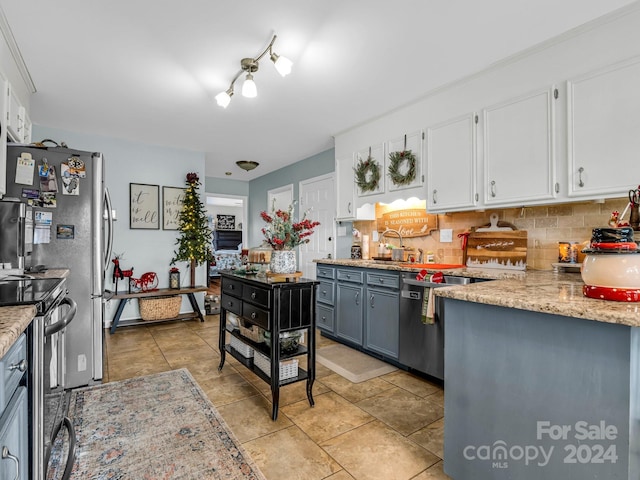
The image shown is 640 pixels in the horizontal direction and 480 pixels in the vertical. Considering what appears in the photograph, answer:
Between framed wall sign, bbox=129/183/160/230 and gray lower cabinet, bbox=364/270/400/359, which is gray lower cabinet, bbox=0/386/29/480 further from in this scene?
framed wall sign, bbox=129/183/160/230

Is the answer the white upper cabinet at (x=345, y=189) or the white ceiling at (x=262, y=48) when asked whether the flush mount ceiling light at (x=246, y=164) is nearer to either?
the white ceiling at (x=262, y=48)

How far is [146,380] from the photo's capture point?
283 cm

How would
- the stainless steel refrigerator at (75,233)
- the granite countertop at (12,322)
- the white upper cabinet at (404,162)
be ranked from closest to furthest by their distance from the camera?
the granite countertop at (12,322)
the stainless steel refrigerator at (75,233)
the white upper cabinet at (404,162)

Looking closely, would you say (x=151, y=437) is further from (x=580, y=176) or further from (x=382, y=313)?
(x=580, y=176)

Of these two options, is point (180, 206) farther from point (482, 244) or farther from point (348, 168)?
point (482, 244)

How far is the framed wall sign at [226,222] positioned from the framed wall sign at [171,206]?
19.5 feet

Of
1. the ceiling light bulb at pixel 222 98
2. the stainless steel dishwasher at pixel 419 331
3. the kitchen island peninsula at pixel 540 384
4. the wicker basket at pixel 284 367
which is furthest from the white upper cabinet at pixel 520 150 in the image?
the ceiling light bulb at pixel 222 98

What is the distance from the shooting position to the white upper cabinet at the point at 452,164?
289cm

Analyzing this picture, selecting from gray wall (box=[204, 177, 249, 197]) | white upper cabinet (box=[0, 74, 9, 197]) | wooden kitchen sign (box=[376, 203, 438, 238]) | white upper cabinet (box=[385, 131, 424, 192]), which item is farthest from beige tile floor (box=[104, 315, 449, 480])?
gray wall (box=[204, 177, 249, 197])

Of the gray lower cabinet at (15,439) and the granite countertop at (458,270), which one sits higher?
the granite countertop at (458,270)

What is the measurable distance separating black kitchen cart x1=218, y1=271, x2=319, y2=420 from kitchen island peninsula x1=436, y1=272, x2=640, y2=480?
100cm

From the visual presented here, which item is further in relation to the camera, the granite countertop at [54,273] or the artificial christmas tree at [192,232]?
the artificial christmas tree at [192,232]

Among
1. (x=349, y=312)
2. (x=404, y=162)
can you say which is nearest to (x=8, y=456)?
(x=349, y=312)

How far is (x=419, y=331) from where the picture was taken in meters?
2.84
